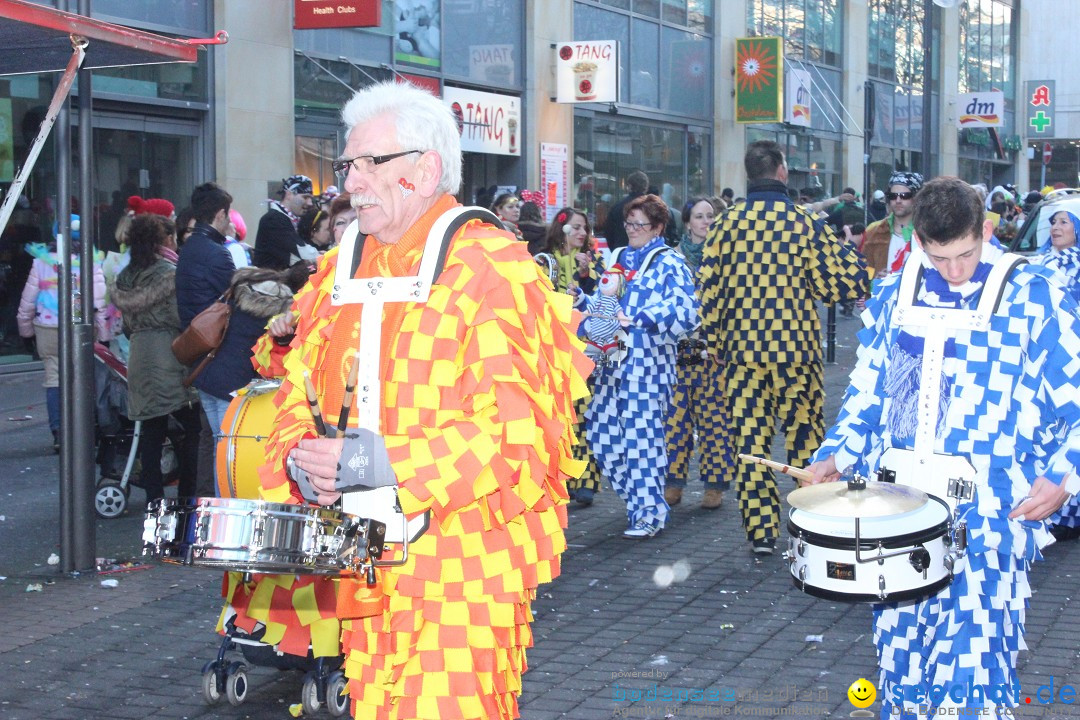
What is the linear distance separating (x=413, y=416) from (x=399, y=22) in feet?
50.9

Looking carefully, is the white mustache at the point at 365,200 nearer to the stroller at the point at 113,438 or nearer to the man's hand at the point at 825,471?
the man's hand at the point at 825,471

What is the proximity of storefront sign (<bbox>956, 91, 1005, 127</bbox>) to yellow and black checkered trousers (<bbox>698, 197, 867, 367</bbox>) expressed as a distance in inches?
1334

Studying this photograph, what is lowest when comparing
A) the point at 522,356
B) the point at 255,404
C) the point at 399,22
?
the point at 255,404

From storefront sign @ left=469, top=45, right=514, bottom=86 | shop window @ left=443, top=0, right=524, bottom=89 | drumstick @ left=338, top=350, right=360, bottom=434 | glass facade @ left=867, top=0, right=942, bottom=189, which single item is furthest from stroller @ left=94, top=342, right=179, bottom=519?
glass facade @ left=867, top=0, right=942, bottom=189

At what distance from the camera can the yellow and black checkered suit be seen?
754cm

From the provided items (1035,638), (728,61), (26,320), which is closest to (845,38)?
(728,61)

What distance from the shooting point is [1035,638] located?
6031mm

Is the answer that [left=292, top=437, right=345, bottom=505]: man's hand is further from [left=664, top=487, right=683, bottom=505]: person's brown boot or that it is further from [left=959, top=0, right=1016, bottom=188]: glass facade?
[left=959, top=0, right=1016, bottom=188]: glass facade

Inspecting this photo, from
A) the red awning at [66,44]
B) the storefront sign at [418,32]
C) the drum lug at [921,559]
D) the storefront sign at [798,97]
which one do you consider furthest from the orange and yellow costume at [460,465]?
the storefront sign at [798,97]

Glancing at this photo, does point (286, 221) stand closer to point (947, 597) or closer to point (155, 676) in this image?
point (155, 676)

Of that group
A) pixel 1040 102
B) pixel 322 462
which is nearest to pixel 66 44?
pixel 322 462

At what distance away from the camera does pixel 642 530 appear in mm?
8148

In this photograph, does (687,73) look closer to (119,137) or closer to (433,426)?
(119,137)

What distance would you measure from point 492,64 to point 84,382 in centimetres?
1370
